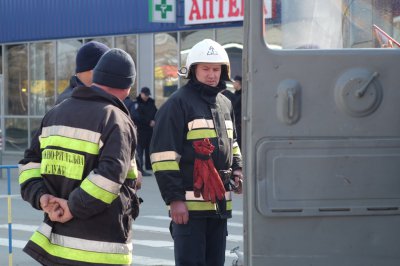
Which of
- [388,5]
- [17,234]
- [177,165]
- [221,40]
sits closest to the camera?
[388,5]

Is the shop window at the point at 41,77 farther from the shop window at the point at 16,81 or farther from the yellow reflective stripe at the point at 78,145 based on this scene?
the yellow reflective stripe at the point at 78,145

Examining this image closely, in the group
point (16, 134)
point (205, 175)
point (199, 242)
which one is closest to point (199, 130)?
point (205, 175)

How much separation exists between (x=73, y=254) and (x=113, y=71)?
3.04 feet

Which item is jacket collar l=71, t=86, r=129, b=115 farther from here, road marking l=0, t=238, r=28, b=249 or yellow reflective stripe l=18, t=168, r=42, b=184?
road marking l=0, t=238, r=28, b=249

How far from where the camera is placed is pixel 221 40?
2081cm

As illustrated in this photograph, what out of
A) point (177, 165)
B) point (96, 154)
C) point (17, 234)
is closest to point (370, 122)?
point (96, 154)

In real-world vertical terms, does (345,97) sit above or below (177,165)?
above

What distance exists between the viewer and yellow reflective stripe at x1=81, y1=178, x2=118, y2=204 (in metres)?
3.95

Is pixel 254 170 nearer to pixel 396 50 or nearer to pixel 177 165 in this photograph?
A: pixel 396 50

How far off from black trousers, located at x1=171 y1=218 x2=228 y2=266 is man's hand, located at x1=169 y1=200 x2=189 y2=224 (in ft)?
0.20

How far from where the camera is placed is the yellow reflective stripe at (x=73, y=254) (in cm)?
402

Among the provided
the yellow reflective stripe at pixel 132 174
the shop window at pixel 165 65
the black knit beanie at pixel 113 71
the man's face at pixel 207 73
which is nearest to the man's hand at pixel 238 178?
the man's face at pixel 207 73

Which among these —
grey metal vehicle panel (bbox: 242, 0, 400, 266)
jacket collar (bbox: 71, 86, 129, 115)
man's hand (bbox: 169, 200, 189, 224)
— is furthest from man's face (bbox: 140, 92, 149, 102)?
grey metal vehicle panel (bbox: 242, 0, 400, 266)

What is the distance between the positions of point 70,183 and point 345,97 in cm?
158
